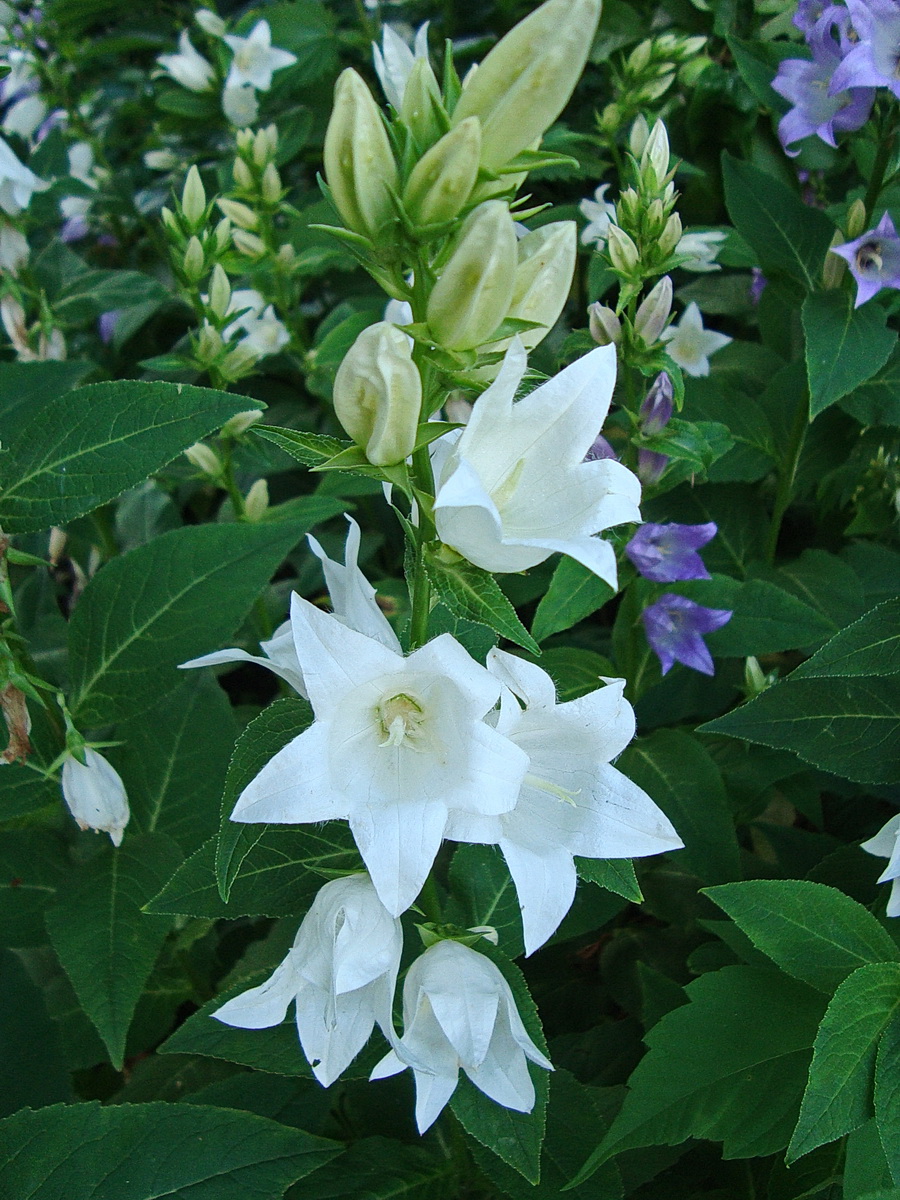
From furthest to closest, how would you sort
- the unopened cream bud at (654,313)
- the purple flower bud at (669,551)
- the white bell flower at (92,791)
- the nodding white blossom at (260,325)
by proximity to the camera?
the nodding white blossom at (260,325)
the purple flower bud at (669,551)
the unopened cream bud at (654,313)
the white bell flower at (92,791)

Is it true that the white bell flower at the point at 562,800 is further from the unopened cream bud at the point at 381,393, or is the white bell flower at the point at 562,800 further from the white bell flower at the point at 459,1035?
the unopened cream bud at the point at 381,393

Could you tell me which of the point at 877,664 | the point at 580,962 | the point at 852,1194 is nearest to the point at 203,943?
the point at 580,962

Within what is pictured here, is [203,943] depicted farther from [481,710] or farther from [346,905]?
[481,710]

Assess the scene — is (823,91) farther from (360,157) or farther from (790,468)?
(360,157)

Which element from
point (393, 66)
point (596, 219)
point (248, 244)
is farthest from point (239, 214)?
point (393, 66)

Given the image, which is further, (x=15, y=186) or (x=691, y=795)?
(x=15, y=186)

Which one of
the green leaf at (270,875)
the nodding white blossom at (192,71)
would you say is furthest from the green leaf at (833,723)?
the nodding white blossom at (192,71)
